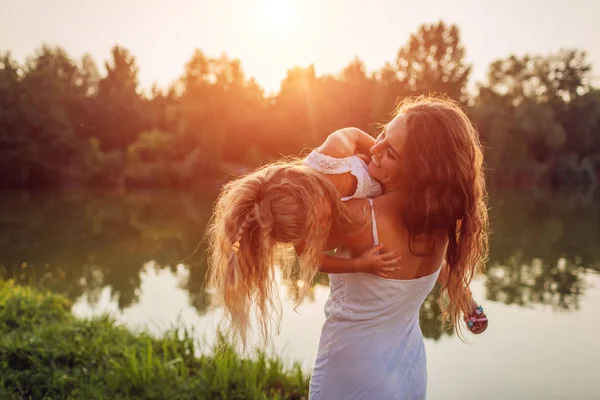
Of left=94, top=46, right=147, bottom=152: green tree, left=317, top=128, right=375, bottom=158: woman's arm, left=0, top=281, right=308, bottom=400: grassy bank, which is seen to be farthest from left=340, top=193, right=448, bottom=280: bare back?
left=94, top=46, right=147, bottom=152: green tree

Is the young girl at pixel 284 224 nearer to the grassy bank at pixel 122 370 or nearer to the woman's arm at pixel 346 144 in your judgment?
the woman's arm at pixel 346 144

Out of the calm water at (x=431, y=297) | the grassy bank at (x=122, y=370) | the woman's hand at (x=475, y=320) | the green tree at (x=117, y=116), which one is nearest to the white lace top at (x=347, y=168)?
the calm water at (x=431, y=297)

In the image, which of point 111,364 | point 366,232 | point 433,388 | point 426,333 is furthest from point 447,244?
point 426,333

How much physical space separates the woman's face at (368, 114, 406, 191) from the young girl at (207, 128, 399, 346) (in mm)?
30

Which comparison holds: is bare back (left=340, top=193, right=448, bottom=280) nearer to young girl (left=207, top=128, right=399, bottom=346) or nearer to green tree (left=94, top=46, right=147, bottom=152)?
young girl (left=207, top=128, right=399, bottom=346)

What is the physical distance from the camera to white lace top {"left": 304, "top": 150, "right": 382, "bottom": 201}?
150 cm

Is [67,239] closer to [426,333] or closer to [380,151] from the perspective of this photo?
[426,333]

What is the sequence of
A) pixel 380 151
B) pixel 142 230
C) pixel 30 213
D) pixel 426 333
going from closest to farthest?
pixel 380 151 → pixel 426 333 → pixel 142 230 → pixel 30 213

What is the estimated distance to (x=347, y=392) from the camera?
5.20 feet

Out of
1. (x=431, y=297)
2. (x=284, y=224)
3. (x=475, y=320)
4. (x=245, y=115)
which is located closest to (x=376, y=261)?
(x=284, y=224)

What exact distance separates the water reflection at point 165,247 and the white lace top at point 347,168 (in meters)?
5.57

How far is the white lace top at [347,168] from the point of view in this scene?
1500mm

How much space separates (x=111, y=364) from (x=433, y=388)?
3009 millimetres

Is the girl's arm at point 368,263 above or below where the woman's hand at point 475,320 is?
above
